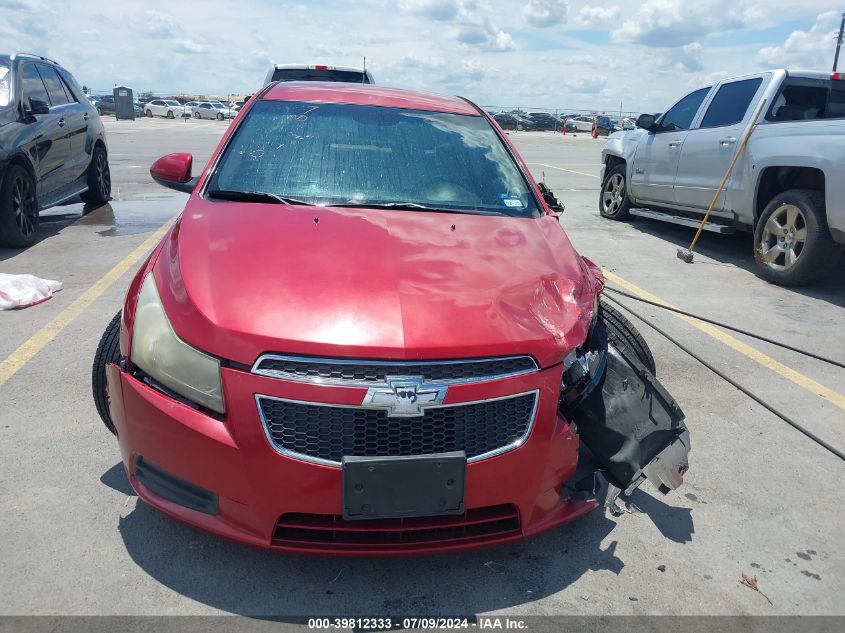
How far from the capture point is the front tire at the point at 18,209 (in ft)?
21.1

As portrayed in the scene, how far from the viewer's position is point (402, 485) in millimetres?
2119

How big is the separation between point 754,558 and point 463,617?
1209mm

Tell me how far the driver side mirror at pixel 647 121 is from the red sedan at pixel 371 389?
20.9 ft

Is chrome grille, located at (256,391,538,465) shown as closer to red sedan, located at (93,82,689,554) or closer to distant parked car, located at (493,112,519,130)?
red sedan, located at (93,82,689,554)

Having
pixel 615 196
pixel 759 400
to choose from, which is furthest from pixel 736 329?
pixel 615 196

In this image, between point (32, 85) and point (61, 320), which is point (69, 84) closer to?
→ point (32, 85)

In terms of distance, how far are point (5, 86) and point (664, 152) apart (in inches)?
293

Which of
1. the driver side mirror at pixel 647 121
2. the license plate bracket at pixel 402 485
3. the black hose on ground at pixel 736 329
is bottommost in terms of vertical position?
the black hose on ground at pixel 736 329

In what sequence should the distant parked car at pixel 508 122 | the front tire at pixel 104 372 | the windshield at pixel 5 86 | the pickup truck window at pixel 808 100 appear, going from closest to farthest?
the front tire at pixel 104 372
the windshield at pixel 5 86
the pickup truck window at pixel 808 100
the distant parked car at pixel 508 122

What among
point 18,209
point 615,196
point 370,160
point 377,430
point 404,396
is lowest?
point 18,209

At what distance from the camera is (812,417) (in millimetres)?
3861

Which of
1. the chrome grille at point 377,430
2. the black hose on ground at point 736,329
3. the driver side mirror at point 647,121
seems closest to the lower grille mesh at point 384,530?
the chrome grille at point 377,430

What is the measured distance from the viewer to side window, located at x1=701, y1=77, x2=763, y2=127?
7344mm

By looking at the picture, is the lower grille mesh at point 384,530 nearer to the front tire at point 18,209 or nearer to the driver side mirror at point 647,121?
the front tire at point 18,209
